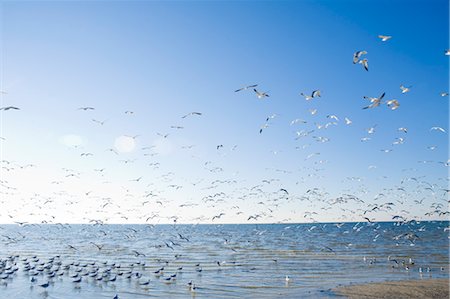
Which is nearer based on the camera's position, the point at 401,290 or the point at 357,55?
the point at 357,55

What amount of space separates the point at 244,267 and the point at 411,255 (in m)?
20.6

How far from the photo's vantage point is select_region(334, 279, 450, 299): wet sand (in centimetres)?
2120

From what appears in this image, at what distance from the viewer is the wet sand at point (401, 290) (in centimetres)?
2120

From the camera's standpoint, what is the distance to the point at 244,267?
109 feet

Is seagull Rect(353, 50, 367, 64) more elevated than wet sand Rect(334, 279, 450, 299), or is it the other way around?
seagull Rect(353, 50, 367, 64)

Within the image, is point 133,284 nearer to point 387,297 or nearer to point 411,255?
point 387,297

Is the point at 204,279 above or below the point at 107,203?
below

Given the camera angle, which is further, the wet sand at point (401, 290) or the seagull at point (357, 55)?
the wet sand at point (401, 290)

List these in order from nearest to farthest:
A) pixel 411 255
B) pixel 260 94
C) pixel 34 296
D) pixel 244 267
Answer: pixel 260 94, pixel 34 296, pixel 244 267, pixel 411 255

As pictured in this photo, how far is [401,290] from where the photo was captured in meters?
22.6

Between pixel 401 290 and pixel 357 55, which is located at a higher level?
pixel 357 55

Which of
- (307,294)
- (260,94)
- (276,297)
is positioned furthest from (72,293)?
(260,94)

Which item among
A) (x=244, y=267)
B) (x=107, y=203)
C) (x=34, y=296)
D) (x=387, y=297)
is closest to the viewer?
(x=387, y=297)

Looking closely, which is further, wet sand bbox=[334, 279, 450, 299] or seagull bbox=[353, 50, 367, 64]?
wet sand bbox=[334, 279, 450, 299]
